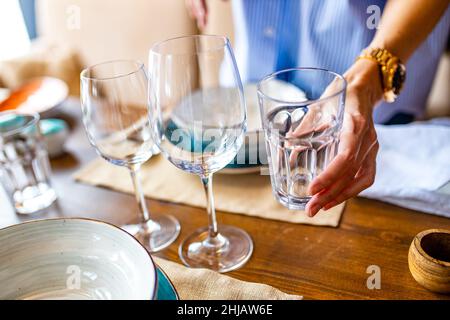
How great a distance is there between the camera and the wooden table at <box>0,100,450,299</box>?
0.45 m

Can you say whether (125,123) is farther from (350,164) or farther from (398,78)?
(398,78)

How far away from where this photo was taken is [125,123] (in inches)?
22.7

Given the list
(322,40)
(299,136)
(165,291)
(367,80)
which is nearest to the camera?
(165,291)

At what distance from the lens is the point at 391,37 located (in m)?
0.67

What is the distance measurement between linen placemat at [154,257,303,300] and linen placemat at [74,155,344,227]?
12 cm

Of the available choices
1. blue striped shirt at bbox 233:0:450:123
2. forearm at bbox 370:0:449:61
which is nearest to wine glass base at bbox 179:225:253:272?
forearm at bbox 370:0:449:61

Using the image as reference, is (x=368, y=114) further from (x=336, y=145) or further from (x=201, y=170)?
(x=201, y=170)

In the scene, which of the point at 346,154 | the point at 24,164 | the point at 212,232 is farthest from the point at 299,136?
the point at 24,164

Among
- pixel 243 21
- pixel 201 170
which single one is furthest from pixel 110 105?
pixel 243 21

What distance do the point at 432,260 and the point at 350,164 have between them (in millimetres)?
117

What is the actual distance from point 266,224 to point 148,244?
145 mm

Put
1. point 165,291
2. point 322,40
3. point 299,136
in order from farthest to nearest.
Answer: point 322,40
point 299,136
point 165,291

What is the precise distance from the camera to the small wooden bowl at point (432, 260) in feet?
1.34

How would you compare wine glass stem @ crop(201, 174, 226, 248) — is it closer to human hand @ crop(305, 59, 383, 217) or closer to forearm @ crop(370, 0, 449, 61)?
human hand @ crop(305, 59, 383, 217)
